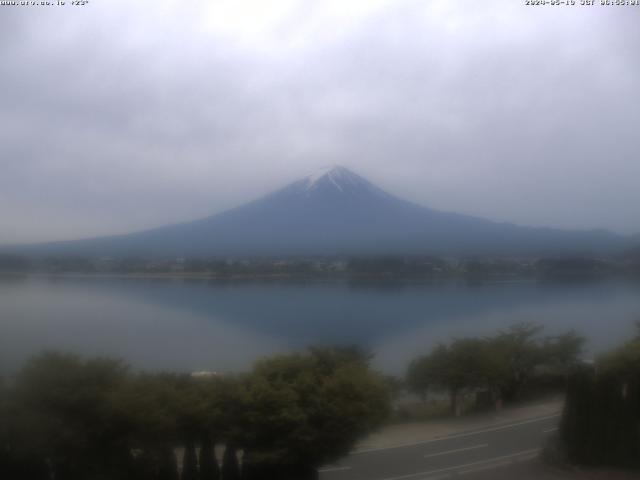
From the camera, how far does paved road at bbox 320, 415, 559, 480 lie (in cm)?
967

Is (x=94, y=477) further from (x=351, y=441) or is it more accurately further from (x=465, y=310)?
(x=465, y=310)

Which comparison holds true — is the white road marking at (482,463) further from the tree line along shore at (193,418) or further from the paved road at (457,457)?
the tree line along shore at (193,418)

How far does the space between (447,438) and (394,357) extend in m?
1.55

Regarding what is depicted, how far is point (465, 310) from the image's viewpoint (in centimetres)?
1166

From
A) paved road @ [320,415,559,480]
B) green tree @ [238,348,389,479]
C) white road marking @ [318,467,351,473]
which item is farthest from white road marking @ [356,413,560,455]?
green tree @ [238,348,389,479]

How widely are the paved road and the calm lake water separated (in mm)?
1342

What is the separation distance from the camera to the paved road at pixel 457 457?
9672mm

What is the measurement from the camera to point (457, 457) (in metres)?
10.1

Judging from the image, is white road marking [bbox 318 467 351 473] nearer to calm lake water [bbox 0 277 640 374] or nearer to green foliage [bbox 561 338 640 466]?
calm lake water [bbox 0 277 640 374]

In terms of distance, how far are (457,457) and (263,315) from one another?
3.72 meters

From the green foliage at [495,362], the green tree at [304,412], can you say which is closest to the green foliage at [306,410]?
the green tree at [304,412]

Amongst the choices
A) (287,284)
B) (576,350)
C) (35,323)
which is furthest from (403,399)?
(35,323)

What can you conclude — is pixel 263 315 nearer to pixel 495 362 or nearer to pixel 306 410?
pixel 306 410

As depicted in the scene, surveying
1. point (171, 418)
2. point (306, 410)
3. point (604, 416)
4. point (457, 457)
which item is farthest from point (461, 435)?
point (171, 418)
